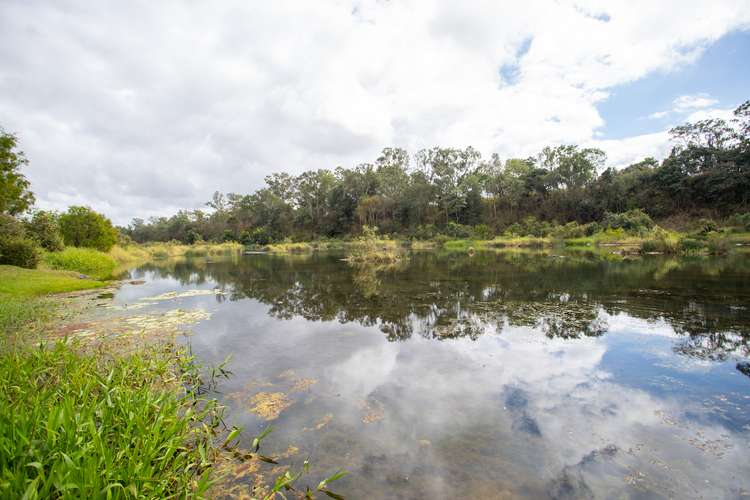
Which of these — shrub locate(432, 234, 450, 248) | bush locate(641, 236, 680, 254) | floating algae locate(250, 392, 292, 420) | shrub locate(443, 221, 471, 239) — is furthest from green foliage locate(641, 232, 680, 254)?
floating algae locate(250, 392, 292, 420)

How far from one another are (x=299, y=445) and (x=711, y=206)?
5864 cm

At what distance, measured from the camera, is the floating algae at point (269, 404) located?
456 cm

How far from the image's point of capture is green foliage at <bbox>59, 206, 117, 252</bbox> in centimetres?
3028

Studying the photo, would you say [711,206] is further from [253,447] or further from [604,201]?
[253,447]

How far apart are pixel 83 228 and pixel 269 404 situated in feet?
116

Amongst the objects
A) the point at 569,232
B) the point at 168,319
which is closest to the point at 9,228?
the point at 168,319

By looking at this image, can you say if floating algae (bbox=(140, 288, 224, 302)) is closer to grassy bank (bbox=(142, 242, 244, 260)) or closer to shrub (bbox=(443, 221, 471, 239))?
grassy bank (bbox=(142, 242, 244, 260))

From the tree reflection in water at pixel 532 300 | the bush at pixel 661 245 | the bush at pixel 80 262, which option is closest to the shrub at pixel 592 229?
the bush at pixel 661 245

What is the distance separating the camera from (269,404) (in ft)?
15.8

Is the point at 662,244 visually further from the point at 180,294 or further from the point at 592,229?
the point at 180,294

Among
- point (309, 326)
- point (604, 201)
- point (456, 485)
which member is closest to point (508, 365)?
point (456, 485)

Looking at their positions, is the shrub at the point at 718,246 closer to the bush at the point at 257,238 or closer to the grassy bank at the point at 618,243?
the grassy bank at the point at 618,243

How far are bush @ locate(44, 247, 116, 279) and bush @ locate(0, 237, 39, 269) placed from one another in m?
3.34

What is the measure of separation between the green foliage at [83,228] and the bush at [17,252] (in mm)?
15417
